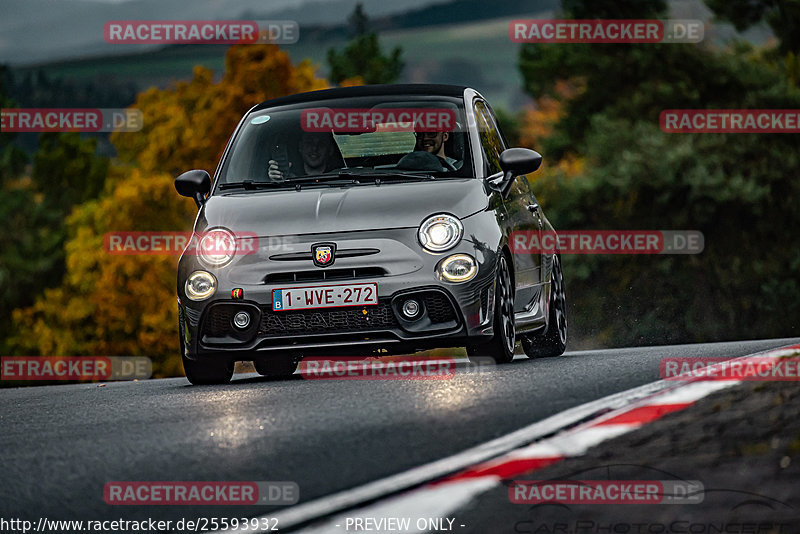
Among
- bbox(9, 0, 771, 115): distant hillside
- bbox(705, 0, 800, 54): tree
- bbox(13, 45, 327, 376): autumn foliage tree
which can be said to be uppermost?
bbox(9, 0, 771, 115): distant hillside

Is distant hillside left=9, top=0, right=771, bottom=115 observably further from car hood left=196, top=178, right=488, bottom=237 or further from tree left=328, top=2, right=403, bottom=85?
car hood left=196, top=178, right=488, bottom=237

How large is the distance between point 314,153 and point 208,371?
1839 millimetres

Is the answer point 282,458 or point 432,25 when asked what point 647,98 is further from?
point 432,25

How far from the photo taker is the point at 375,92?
1049 centimetres

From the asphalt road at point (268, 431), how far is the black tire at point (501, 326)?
36cm

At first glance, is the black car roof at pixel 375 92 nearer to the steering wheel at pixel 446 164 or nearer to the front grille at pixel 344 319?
the steering wheel at pixel 446 164

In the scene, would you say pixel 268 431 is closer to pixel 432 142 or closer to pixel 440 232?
pixel 440 232

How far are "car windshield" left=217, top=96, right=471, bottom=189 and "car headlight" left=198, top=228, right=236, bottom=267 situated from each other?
831 millimetres

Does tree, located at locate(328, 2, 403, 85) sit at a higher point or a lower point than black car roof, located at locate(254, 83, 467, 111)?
higher

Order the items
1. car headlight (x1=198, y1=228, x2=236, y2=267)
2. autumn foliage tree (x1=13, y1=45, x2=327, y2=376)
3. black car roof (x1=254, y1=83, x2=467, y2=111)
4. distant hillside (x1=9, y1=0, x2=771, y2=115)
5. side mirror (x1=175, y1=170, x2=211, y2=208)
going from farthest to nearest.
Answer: distant hillside (x1=9, y1=0, x2=771, y2=115), autumn foliage tree (x1=13, y1=45, x2=327, y2=376), black car roof (x1=254, y1=83, x2=467, y2=111), side mirror (x1=175, y1=170, x2=211, y2=208), car headlight (x1=198, y1=228, x2=236, y2=267)

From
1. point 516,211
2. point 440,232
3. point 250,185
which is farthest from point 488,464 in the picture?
point 516,211

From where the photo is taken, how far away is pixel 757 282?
4419cm

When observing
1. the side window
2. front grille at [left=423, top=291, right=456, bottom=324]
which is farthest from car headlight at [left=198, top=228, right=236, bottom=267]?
the side window

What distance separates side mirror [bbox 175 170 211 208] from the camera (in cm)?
989
